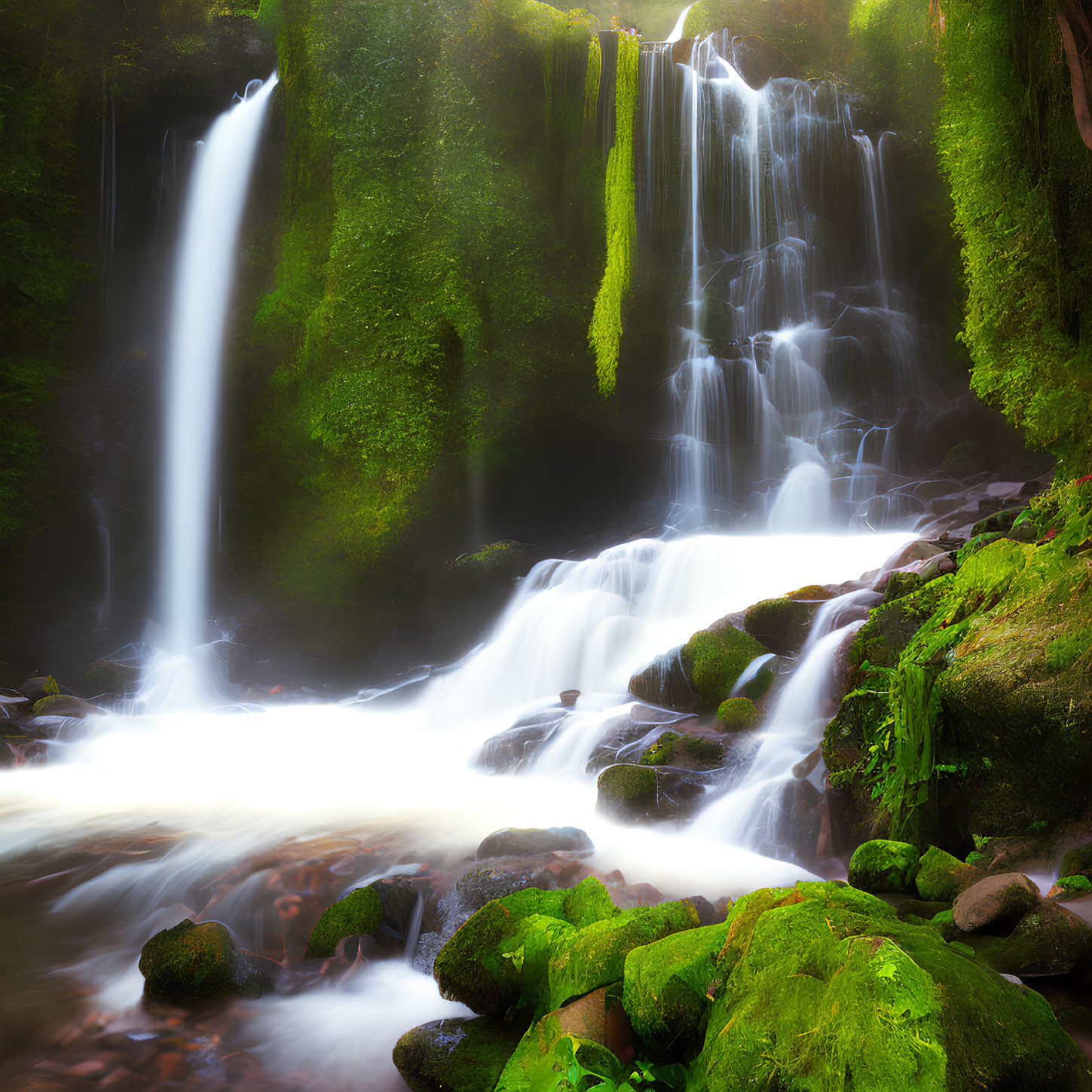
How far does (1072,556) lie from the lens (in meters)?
4.14

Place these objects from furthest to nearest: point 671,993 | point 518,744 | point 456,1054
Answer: point 518,744 → point 456,1054 → point 671,993

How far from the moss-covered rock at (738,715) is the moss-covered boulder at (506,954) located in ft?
11.6

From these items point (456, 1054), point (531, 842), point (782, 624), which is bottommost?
point (531, 842)

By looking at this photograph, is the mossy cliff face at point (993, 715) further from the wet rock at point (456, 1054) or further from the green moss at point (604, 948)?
the wet rock at point (456, 1054)

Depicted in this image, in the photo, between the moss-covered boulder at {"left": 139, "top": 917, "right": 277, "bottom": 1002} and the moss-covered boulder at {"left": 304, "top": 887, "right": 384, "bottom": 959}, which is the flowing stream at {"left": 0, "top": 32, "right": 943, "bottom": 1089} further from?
the moss-covered boulder at {"left": 304, "top": 887, "right": 384, "bottom": 959}

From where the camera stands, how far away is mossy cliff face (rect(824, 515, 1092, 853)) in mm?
3709

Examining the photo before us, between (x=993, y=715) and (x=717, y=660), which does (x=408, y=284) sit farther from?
(x=993, y=715)

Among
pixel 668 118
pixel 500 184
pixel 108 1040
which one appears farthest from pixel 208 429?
pixel 108 1040

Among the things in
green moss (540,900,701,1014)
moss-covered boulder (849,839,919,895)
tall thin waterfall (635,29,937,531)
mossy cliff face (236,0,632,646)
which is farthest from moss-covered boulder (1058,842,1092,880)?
mossy cliff face (236,0,632,646)

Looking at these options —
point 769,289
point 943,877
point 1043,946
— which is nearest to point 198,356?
point 769,289

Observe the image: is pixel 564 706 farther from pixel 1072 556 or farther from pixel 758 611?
pixel 1072 556

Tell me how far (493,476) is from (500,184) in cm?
531

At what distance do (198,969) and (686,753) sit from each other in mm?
3896

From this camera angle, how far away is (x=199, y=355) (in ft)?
47.4
